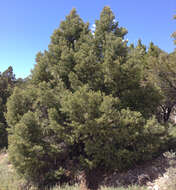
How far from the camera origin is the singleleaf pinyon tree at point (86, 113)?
562cm

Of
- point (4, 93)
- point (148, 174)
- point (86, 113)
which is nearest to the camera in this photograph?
A: point (86, 113)

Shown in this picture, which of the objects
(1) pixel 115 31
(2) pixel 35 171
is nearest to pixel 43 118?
(2) pixel 35 171

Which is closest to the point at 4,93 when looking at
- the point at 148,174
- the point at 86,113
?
the point at 86,113

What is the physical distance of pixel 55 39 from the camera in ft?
27.8

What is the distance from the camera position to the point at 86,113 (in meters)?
5.47

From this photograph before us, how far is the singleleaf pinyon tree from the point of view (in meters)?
5.62

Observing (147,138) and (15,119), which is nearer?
(147,138)

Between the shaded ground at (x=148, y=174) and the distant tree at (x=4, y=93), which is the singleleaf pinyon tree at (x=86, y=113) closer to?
the shaded ground at (x=148, y=174)

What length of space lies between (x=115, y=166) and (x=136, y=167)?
1.11 meters

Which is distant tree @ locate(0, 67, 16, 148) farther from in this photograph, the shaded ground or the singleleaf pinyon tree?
the shaded ground

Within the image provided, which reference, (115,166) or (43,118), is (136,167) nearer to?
(115,166)

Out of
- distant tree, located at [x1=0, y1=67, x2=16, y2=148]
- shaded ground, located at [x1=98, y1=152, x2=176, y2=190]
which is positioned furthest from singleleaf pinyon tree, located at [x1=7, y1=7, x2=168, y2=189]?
distant tree, located at [x1=0, y1=67, x2=16, y2=148]

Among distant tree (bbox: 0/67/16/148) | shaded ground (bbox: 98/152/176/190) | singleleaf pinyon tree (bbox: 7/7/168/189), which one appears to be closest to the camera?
shaded ground (bbox: 98/152/176/190)

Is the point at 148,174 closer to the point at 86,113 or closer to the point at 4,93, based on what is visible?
the point at 86,113
